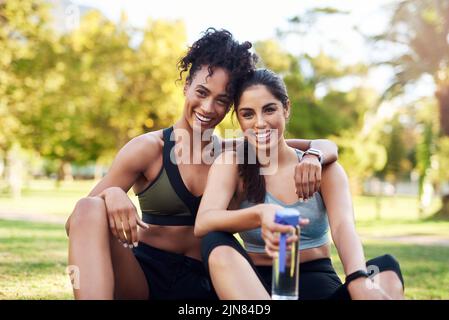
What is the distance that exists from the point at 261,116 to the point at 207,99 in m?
0.46

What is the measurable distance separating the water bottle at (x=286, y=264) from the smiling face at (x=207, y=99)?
3.70 ft

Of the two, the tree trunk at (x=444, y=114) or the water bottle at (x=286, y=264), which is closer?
the water bottle at (x=286, y=264)

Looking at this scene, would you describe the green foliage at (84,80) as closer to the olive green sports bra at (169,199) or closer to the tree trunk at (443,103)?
the tree trunk at (443,103)

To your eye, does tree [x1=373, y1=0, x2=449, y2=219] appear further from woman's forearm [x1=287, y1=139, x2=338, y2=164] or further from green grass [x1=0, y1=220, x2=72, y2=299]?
woman's forearm [x1=287, y1=139, x2=338, y2=164]

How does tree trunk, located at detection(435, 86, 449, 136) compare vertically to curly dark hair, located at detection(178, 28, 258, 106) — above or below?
above

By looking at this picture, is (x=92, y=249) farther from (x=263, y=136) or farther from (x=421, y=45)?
(x=421, y=45)

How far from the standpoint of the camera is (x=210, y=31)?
12.2ft

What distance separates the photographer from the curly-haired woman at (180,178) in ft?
10.5

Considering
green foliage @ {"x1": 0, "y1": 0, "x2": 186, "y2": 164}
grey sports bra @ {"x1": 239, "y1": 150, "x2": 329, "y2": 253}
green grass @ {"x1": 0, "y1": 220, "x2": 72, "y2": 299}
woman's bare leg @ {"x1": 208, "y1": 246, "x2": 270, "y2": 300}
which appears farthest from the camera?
green foliage @ {"x1": 0, "y1": 0, "x2": 186, "y2": 164}

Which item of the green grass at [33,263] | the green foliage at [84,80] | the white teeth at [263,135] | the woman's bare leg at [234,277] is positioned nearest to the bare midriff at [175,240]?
the white teeth at [263,135]

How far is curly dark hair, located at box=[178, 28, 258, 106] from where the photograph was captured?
11.0 feet

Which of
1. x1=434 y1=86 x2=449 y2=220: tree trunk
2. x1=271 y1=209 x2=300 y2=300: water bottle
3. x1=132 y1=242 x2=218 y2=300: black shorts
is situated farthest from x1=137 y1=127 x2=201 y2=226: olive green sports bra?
x1=434 y1=86 x2=449 y2=220: tree trunk

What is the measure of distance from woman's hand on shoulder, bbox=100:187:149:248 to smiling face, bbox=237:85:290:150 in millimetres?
743

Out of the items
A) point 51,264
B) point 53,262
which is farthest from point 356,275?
point 53,262
